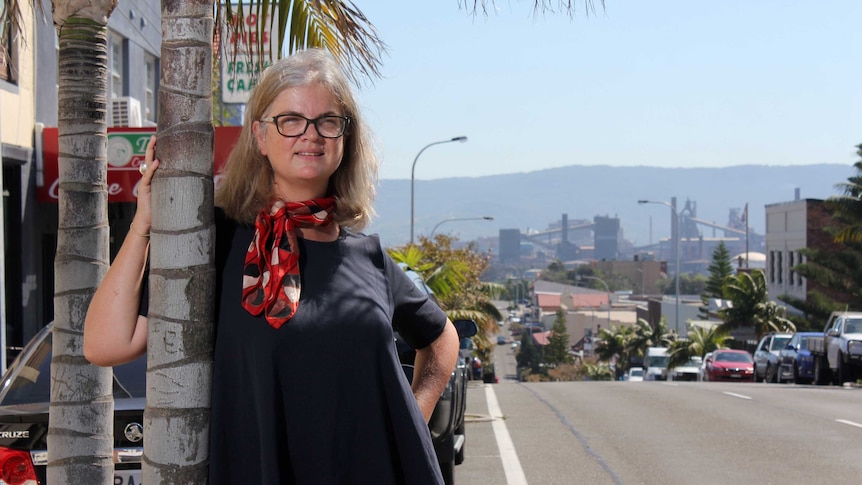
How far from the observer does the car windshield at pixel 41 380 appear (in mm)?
5824

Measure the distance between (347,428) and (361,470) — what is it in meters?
0.12

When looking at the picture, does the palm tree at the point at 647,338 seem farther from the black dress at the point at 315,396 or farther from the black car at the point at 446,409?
the black dress at the point at 315,396

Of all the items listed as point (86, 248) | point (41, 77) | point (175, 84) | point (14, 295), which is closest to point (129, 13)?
point (41, 77)

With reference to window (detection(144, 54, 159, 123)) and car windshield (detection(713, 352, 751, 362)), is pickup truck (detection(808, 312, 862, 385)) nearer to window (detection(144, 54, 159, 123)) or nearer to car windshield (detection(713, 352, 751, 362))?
car windshield (detection(713, 352, 751, 362))

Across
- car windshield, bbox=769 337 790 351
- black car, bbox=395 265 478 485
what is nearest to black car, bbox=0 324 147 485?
black car, bbox=395 265 478 485

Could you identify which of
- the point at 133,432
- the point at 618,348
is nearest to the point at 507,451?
the point at 133,432

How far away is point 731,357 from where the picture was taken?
3678 cm

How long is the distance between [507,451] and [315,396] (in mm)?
8846

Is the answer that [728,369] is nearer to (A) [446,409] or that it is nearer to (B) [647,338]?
A: (A) [446,409]

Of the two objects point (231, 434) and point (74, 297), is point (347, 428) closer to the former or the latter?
point (231, 434)

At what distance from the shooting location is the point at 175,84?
312cm

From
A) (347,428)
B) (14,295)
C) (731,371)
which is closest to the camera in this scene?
(347,428)

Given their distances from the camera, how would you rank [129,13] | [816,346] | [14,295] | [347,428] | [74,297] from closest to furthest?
[347,428] → [74,297] → [14,295] → [129,13] → [816,346]

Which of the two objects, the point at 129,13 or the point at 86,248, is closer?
the point at 86,248
